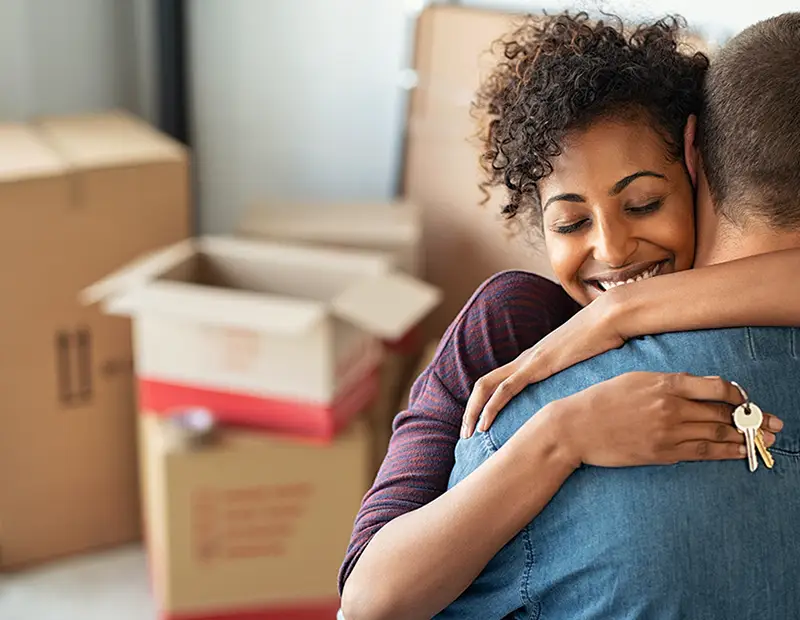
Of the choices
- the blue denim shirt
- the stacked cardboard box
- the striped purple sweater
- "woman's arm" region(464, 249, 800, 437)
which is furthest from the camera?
the stacked cardboard box

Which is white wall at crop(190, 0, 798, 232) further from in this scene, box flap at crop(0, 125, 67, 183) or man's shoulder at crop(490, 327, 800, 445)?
man's shoulder at crop(490, 327, 800, 445)

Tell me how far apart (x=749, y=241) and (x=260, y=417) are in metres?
1.56

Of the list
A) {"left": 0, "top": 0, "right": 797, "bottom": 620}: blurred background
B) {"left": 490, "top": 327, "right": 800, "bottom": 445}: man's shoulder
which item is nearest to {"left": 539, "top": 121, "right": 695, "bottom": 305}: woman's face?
{"left": 490, "top": 327, "right": 800, "bottom": 445}: man's shoulder

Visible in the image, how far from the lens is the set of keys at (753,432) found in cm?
81

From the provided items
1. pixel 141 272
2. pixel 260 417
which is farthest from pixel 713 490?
pixel 141 272

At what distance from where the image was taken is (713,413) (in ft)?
2.74

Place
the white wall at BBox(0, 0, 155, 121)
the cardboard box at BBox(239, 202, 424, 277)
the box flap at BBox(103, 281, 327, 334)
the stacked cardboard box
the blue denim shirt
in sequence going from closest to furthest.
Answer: the blue denim shirt
the box flap at BBox(103, 281, 327, 334)
the stacked cardboard box
the cardboard box at BBox(239, 202, 424, 277)
the white wall at BBox(0, 0, 155, 121)

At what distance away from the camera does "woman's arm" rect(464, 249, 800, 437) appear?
896 millimetres

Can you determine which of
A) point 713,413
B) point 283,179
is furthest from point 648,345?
point 283,179

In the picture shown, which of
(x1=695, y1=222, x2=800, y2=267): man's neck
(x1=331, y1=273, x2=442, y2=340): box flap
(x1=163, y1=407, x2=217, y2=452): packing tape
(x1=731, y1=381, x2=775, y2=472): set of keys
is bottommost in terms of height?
(x1=163, y1=407, x2=217, y2=452): packing tape

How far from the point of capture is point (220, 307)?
7.26 feet

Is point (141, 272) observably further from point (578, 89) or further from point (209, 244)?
point (578, 89)

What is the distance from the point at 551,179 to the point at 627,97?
0.11 metres

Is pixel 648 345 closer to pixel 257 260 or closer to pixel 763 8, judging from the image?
pixel 763 8
